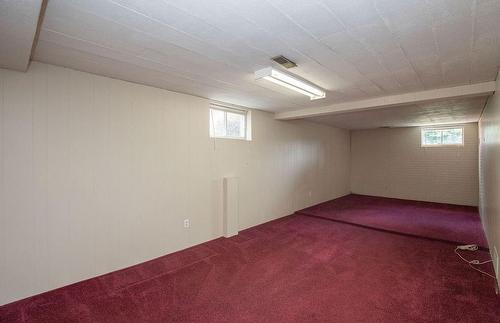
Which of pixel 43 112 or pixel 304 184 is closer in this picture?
pixel 43 112

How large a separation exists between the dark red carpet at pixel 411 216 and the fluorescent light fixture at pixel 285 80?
10.3 feet

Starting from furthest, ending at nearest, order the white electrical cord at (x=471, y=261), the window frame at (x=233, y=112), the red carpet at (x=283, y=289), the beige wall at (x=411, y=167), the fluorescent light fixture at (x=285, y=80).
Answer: the beige wall at (x=411, y=167), the window frame at (x=233, y=112), the white electrical cord at (x=471, y=261), the fluorescent light fixture at (x=285, y=80), the red carpet at (x=283, y=289)

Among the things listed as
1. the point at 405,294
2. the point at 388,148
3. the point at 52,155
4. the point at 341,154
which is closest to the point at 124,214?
the point at 52,155

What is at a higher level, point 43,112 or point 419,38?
point 419,38

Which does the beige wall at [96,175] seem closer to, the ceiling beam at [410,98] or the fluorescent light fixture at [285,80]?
the fluorescent light fixture at [285,80]

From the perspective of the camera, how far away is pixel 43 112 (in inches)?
98.9

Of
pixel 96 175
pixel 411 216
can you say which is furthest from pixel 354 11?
pixel 411 216

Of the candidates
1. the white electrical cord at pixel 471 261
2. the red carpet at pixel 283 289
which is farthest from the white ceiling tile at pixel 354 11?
the white electrical cord at pixel 471 261

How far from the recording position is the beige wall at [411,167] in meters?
6.66

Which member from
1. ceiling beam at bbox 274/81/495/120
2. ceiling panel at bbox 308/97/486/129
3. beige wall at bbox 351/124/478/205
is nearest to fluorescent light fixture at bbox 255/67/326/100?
ceiling beam at bbox 274/81/495/120

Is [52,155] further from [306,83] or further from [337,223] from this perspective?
[337,223]

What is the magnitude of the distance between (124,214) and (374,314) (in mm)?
2932

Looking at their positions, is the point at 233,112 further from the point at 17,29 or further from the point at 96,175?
the point at 17,29

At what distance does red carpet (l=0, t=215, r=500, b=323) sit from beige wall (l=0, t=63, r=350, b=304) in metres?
0.28
